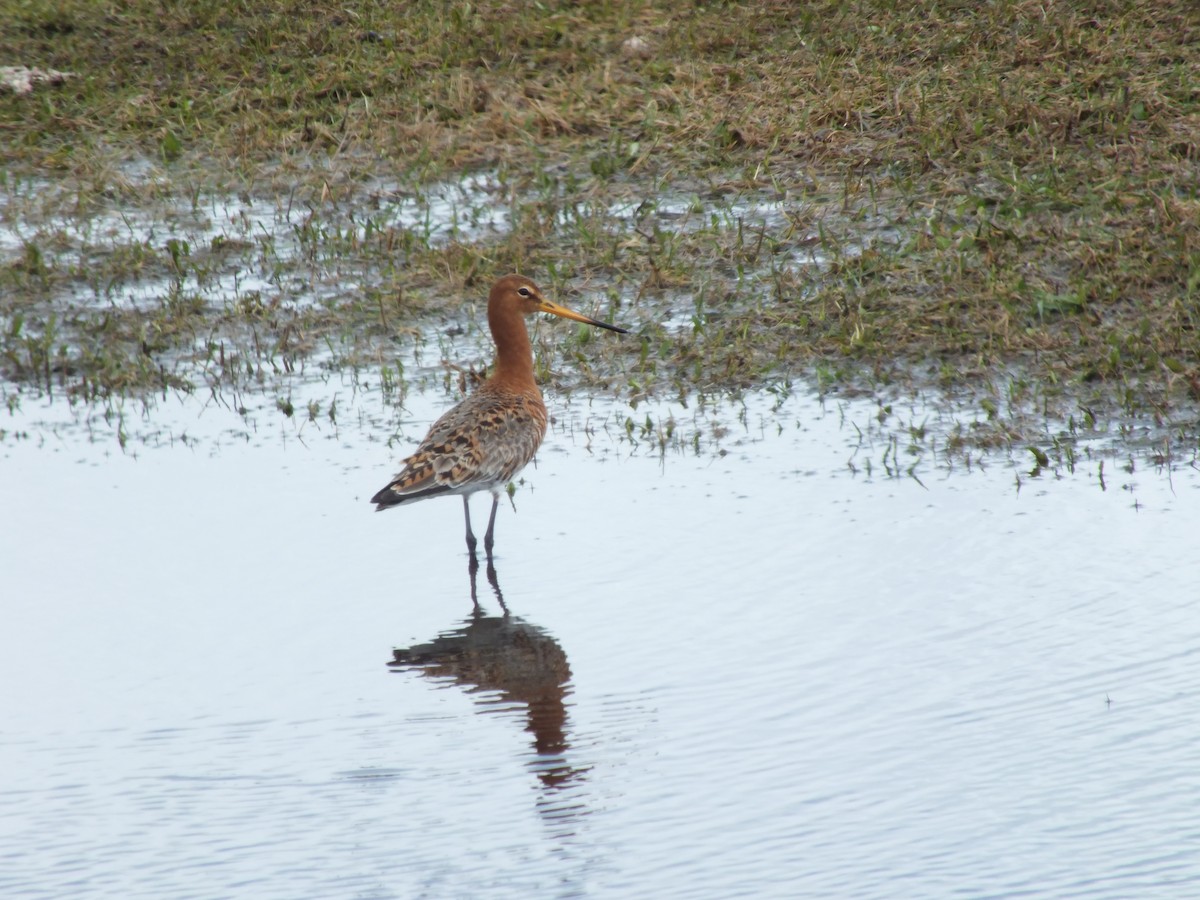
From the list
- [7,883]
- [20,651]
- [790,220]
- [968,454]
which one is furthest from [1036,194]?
[7,883]

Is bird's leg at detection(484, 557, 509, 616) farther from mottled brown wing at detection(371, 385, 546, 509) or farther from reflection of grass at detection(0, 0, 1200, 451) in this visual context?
reflection of grass at detection(0, 0, 1200, 451)

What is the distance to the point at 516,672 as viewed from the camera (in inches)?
→ 263

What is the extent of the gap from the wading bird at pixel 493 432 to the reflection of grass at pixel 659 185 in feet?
3.88

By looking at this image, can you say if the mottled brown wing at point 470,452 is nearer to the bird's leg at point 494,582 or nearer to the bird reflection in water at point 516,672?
the bird's leg at point 494,582

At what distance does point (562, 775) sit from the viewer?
226 inches

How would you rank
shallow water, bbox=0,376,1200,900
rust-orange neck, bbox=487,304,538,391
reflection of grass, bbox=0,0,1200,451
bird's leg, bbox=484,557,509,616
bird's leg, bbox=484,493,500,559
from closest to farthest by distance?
shallow water, bbox=0,376,1200,900 → bird's leg, bbox=484,557,509,616 → bird's leg, bbox=484,493,500,559 → rust-orange neck, bbox=487,304,538,391 → reflection of grass, bbox=0,0,1200,451

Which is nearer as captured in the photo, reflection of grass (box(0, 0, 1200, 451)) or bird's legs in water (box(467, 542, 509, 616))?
bird's legs in water (box(467, 542, 509, 616))

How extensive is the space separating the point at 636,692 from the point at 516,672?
0.60 meters

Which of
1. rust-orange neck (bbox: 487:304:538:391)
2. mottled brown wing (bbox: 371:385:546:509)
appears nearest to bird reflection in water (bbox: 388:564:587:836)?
mottled brown wing (bbox: 371:385:546:509)

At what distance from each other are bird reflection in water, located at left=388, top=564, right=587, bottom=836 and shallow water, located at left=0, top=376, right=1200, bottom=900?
20mm

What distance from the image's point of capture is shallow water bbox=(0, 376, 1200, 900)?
5180mm

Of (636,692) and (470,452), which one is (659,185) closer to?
(470,452)

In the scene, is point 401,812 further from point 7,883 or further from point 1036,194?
point 1036,194

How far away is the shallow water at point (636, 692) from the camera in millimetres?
5180
